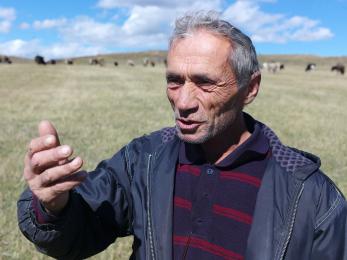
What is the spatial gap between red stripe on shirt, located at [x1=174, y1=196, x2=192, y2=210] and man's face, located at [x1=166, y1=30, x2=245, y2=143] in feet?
0.93

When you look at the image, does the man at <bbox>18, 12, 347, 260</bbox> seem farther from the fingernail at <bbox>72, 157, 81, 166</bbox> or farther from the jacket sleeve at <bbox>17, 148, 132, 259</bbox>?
the fingernail at <bbox>72, 157, 81, 166</bbox>

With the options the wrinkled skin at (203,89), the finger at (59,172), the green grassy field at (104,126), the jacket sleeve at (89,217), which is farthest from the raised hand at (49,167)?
the green grassy field at (104,126)

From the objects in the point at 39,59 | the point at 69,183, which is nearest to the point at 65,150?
the point at 69,183

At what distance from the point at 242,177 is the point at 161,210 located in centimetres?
41

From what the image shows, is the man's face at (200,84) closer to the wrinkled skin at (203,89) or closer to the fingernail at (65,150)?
the wrinkled skin at (203,89)

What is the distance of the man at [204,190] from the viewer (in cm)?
226

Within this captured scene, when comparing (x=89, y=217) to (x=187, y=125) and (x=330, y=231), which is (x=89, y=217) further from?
(x=330, y=231)

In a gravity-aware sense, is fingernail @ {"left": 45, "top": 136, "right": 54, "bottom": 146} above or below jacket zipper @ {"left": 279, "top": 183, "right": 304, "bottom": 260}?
above

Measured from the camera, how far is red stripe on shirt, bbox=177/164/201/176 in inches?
99.0

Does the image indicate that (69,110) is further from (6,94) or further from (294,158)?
(294,158)

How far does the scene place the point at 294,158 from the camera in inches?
96.0

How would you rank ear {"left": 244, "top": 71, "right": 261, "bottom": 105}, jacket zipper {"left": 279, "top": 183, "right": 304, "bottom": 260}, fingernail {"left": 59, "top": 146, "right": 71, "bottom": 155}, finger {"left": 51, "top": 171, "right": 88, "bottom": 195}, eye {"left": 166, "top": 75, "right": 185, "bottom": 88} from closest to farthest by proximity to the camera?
fingernail {"left": 59, "top": 146, "right": 71, "bottom": 155}
finger {"left": 51, "top": 171, "right": 88, "bottom": 195}
jacket zipper {"left": 279, "top": 183, "right": 304, "bottom": 260}
eye {"left": 166, "top": 75, "right": 185, "bottom": 88}
ear {"left": 244, "top": 71, "right": 261, "bottom": 105}

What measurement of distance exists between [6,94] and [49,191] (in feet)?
83.5

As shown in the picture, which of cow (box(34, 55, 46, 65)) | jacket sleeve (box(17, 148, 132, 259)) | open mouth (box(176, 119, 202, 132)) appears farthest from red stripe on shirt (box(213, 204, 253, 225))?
cow (box(34, 55, 46, 65))
